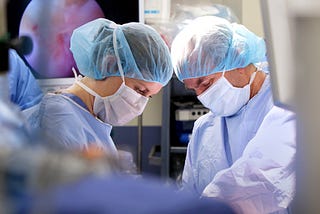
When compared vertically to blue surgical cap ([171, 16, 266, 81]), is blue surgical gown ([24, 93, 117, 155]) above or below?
below

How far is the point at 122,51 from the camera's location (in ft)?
4.70

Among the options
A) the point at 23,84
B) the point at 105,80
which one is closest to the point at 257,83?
the point at 105,80

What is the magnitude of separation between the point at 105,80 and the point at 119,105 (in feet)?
0.31

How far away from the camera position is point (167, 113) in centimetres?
175

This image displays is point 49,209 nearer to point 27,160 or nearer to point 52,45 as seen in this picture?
point 27,160

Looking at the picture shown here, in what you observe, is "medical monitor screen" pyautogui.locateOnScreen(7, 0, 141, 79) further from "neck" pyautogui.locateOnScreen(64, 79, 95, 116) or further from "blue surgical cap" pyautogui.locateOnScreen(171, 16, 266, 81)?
"blue surgical cap" pyautogui.locateOnScreen(171, 16, 266, 81)

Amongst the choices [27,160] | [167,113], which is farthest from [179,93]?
[27,160]

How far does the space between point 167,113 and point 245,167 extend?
1.45ft

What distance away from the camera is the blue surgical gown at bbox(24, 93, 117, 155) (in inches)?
55.1

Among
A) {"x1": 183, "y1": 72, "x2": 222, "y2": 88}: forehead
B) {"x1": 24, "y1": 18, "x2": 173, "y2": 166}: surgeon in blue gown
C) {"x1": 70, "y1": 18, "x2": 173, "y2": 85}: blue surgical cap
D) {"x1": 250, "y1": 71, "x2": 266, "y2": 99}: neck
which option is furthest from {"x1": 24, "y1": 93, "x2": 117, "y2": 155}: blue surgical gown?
{"x1": 250, "y1": 71, "x2": 266, "y2": 99}: neck

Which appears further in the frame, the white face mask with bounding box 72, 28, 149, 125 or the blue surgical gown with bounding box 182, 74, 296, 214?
the white face mask with bounding box 72, 28, 149, 125

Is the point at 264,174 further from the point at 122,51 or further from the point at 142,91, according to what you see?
the point at 122,51

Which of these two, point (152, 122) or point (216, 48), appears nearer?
point (216, 48)

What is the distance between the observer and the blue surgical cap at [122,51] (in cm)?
144
